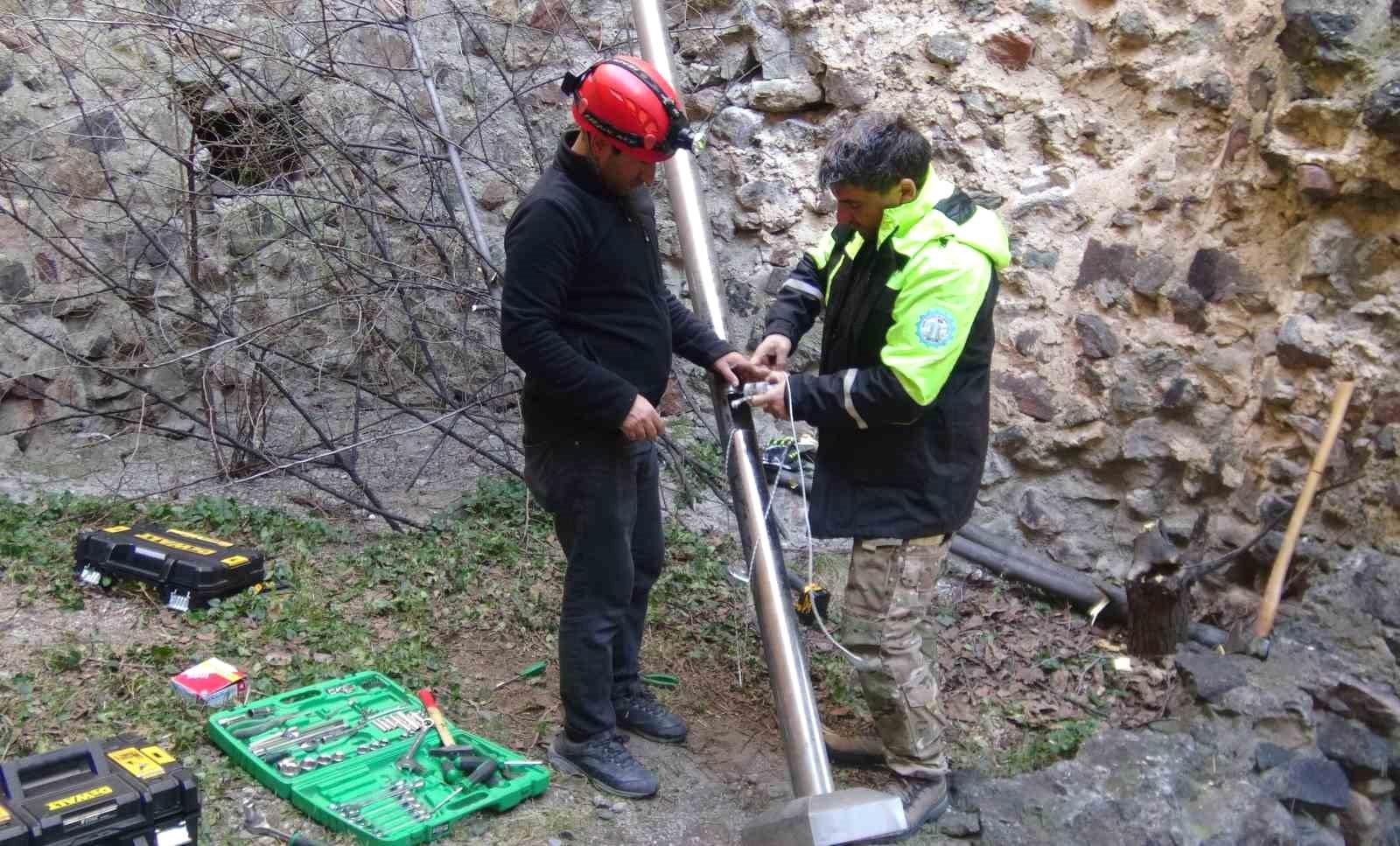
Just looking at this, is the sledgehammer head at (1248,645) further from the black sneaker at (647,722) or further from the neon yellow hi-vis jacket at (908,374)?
the black sneaker at (647,722)

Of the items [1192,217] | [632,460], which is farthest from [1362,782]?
[632,460]

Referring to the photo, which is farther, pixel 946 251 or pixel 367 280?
pixel 367 280

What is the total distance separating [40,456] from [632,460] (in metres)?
3.60

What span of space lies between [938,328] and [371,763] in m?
1.88

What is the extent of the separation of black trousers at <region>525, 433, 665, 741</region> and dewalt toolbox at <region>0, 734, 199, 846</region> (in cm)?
100

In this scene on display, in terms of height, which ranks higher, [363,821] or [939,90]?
[939,90]

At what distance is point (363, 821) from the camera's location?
8.91ft

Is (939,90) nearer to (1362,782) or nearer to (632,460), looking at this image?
(632,460)

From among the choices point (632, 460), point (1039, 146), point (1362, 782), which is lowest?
point (1362, 782)

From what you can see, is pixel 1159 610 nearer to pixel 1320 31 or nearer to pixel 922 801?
pixel 922 801

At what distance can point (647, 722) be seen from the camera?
3.43 m

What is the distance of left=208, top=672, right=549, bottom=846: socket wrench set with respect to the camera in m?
2.78

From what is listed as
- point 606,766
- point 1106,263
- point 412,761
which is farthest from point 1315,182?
point 412,761

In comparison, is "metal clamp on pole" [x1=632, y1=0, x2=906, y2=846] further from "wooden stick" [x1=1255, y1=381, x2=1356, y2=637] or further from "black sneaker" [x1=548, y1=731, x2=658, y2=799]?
"wooden stick" [x1=1255, y1=381, x2=1356, y2=637]
